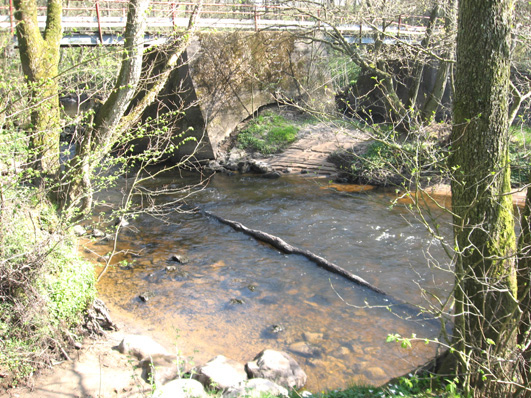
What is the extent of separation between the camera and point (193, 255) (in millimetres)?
10828

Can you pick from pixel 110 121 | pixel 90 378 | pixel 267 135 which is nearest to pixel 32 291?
pixel 90 378

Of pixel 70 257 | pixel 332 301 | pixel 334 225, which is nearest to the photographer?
pixel 70 257

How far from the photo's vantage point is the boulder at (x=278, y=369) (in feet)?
20.8

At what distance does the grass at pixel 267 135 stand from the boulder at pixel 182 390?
14.3 meters

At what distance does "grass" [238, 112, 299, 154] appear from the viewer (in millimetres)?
19609

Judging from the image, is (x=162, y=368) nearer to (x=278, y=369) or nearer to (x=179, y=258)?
(x=278, y=369)

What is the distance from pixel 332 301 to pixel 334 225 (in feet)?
13.0

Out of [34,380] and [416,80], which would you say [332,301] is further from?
[416,80]

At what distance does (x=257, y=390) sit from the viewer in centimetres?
571

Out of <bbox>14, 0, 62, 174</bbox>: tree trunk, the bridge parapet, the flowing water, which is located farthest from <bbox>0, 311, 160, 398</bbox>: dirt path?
the bridge parapet

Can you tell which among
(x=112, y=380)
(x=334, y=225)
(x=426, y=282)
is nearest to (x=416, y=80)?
(x=334, y=225)

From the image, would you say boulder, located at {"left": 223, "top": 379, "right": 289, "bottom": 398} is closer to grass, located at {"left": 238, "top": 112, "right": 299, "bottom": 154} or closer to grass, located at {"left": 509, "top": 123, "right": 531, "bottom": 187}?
grass, located at {"left": 509, "top": 123, "right": 531, "bottom": 187}

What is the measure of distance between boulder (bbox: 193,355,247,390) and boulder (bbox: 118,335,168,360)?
767mm

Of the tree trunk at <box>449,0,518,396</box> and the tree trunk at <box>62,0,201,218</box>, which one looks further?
the tree trunk at <box>62,0,201,218</box>
